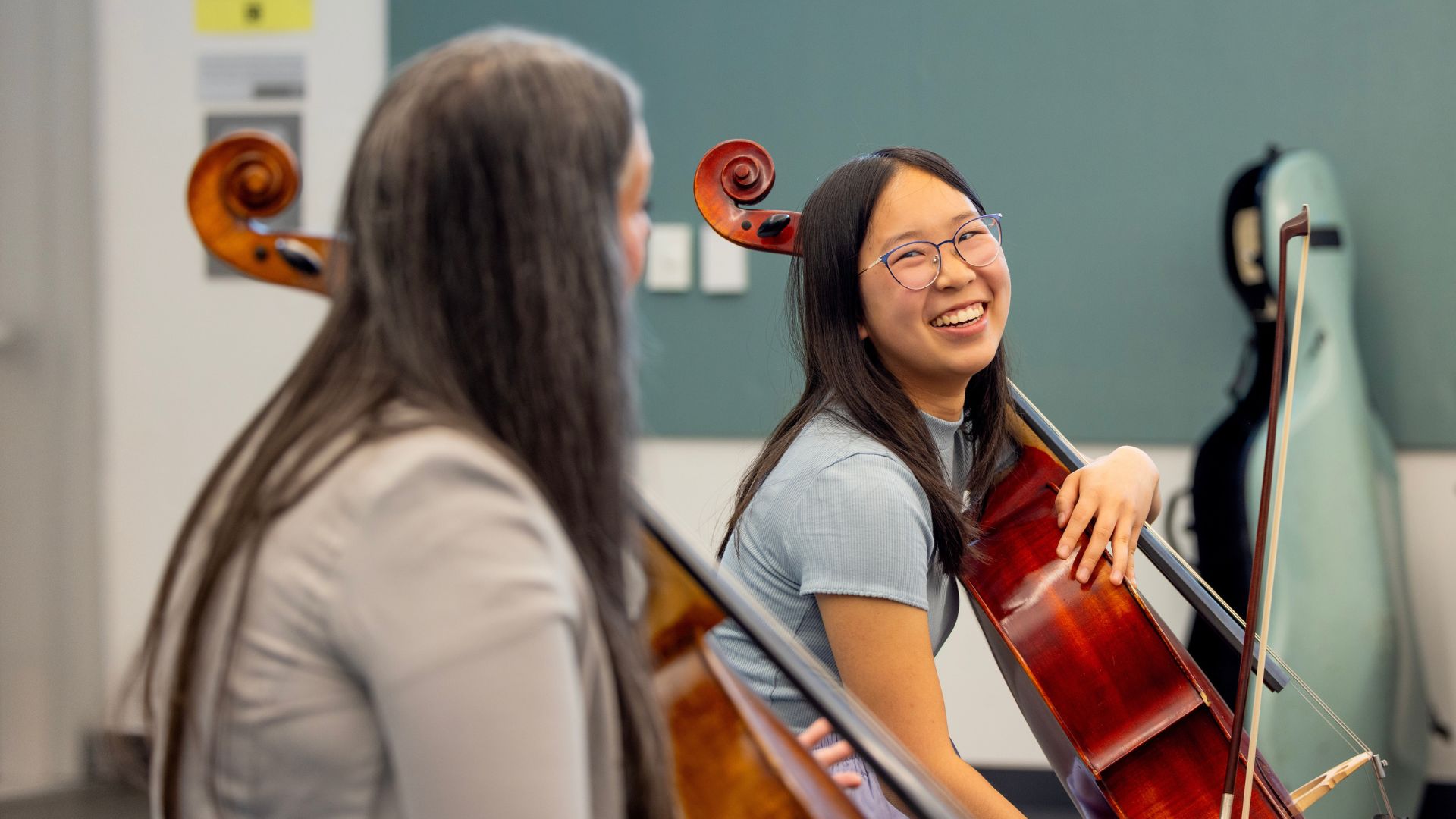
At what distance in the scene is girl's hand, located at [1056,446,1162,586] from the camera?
1143 millimetres

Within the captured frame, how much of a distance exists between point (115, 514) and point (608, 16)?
1.49 m

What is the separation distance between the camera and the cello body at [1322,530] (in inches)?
79.7

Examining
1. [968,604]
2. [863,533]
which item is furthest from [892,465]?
[968,604]

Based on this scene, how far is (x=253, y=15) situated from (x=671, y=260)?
3.33ft

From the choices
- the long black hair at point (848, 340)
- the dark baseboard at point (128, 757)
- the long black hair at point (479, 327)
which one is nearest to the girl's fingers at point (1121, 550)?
the long black hair at point (848, 340)

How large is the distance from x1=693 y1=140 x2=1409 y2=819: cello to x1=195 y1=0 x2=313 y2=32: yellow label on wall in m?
1.69

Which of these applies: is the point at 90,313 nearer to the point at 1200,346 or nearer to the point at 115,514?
the point at 115,514

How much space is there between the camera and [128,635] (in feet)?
8.74

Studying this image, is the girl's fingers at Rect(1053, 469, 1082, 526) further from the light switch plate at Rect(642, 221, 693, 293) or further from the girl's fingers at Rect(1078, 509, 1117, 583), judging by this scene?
the light switch plate at Rect(642, 221, 693, 293)

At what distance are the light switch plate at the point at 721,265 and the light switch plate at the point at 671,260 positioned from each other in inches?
1.0

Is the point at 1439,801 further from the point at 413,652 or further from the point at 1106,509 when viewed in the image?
the point at 413,652

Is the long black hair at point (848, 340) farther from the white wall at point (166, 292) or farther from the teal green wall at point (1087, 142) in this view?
the white wall at point (166, 292)

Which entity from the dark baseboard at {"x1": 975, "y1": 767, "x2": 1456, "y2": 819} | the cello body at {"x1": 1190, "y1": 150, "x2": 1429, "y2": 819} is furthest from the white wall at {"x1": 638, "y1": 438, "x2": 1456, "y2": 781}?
the cello body at {"x1": 1190, "y1": 150, "x2": 1429, "y2": 819}

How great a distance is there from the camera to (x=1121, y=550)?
1.16 metres
